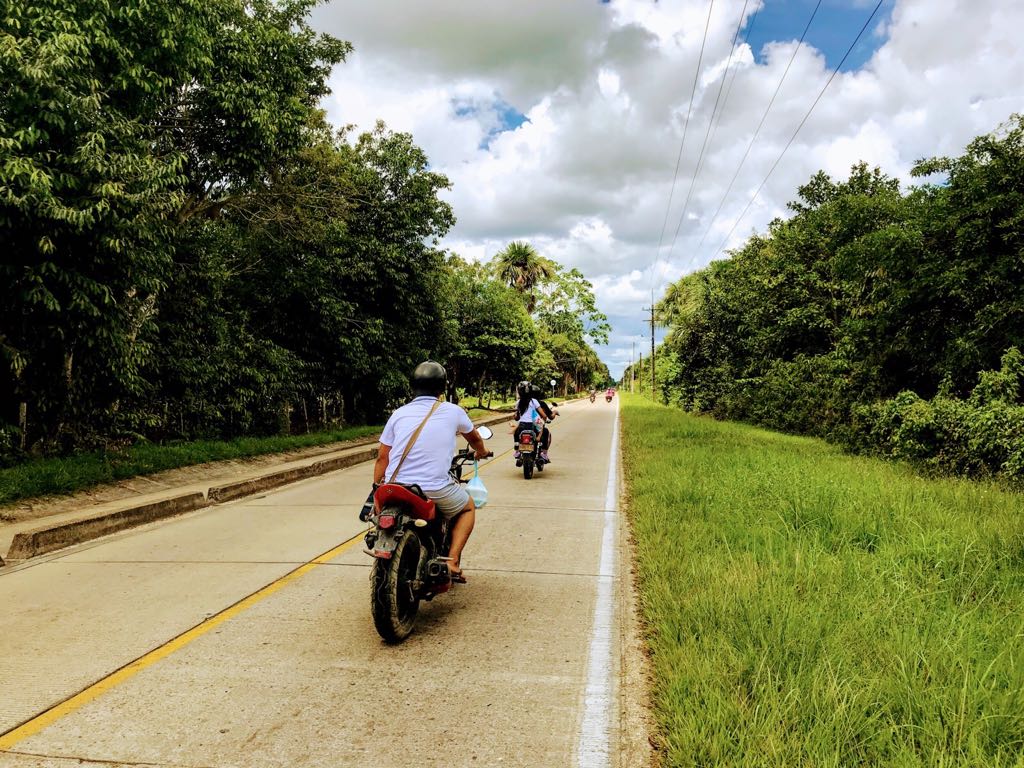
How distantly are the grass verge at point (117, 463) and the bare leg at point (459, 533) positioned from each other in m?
7.29

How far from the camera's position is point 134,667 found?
160 inches

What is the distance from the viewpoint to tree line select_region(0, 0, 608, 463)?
8.55m

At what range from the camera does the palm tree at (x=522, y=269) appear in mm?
65250

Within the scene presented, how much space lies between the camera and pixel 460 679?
3920 millimetres

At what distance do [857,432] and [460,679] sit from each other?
1577cm

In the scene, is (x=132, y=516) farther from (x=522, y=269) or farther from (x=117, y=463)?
(x=522, y=269)

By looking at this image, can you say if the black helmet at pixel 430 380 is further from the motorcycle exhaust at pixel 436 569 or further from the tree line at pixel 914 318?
the tree line at pixel 914 318

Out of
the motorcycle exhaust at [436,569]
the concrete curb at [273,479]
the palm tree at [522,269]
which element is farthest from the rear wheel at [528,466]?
the palm tree at [522,269]

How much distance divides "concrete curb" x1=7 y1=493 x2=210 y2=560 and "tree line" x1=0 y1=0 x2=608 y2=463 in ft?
8.47

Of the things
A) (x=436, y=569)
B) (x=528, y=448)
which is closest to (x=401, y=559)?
(x=436, y=569)

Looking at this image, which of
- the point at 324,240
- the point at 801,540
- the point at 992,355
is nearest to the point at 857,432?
the point at 992,355

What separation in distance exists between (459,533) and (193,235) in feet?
42.1

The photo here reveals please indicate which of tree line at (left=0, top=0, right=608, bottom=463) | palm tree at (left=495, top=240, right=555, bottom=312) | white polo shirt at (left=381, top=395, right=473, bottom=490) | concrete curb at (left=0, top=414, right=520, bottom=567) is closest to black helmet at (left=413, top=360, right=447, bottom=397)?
white polo shirt at (left=381, top=395, right=473, bottom=490)

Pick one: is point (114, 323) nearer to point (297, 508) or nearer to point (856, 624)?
→ point (297, 508)
